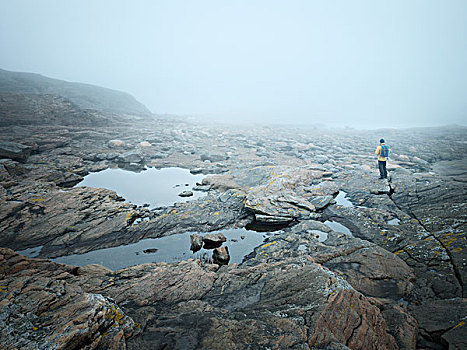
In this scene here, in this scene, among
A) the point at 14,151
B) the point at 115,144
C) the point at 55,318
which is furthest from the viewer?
the point at 115,144

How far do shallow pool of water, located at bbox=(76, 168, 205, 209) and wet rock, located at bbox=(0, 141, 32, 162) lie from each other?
20.6 ft

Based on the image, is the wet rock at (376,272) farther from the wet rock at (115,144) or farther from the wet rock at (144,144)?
the wet rock at (115,144)

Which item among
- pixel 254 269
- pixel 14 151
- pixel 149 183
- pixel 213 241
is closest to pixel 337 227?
pixel 254 269

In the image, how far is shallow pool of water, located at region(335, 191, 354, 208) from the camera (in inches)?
540

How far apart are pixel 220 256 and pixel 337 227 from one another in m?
6.88

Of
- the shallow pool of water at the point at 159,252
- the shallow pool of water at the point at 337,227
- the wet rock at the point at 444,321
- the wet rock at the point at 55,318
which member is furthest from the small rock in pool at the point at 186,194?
the wet rock at the point at 444,321

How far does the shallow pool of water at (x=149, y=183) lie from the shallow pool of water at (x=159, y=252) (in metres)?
4.26

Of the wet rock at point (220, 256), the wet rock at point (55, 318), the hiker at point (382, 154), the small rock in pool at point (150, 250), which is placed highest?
the hiker at point (382, 154)

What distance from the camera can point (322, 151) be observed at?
104 ft

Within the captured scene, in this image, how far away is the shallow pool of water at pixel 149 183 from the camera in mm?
15331

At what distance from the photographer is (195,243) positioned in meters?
10.1

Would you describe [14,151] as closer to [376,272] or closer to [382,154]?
[376,272]

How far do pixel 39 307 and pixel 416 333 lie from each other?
877 centimetres

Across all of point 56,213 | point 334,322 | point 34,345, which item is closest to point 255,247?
point 334,322
